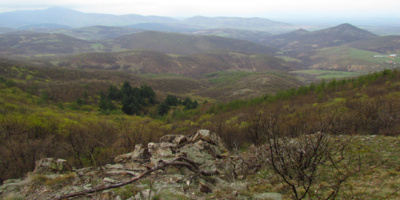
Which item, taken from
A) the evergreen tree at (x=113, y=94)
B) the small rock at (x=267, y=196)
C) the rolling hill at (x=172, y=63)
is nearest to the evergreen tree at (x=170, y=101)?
the evergreen tree at (x=113, y=94)

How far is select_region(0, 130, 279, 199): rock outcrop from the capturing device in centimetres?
567

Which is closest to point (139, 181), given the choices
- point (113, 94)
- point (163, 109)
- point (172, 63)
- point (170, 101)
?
point (163, 109)

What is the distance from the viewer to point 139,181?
265 inches

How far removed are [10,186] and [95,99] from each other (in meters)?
39.7

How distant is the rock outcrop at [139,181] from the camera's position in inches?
223

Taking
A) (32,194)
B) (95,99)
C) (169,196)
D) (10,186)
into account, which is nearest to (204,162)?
(169,196)

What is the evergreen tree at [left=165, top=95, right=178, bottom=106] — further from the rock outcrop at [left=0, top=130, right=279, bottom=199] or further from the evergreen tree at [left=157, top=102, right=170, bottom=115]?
the rock outcrop at [left=0, top=130, right=279, bottom=199]

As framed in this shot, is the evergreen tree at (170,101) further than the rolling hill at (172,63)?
No

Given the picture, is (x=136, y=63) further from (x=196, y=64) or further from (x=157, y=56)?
(x=196, y=64)

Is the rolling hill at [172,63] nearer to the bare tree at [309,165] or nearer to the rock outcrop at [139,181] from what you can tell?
the rock outcrop at [139,181]

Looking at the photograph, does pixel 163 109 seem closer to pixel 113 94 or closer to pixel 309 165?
pixel 113 94

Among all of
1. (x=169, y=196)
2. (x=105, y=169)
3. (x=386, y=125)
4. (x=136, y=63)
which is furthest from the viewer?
(x=136, y=63)

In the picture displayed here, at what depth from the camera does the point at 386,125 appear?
1185 centimetres

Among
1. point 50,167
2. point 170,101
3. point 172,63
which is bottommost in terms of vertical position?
point 170,101
